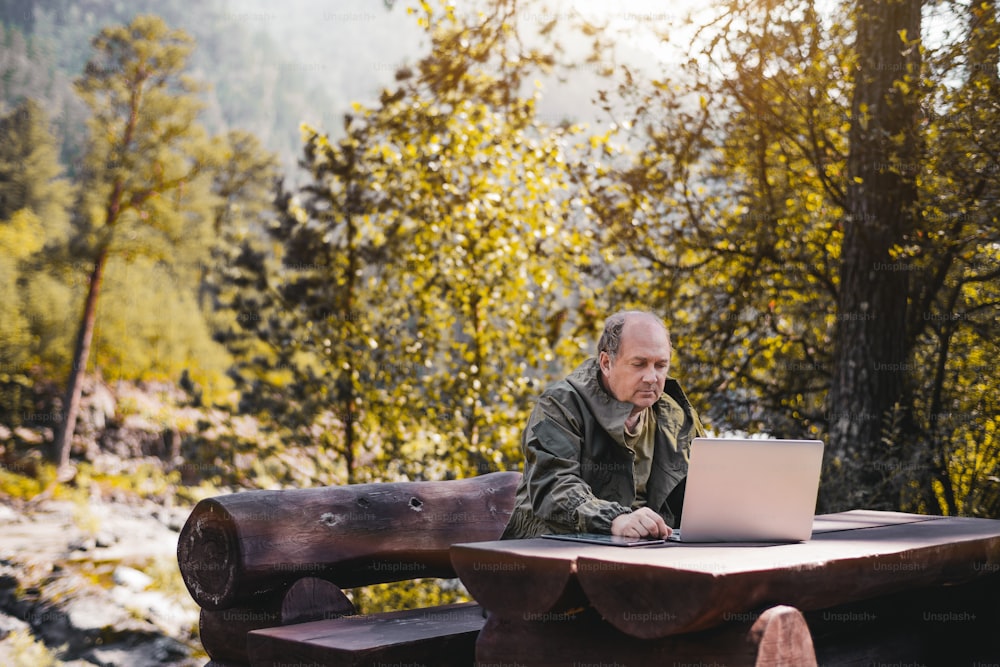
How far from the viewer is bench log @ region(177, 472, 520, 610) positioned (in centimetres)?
352

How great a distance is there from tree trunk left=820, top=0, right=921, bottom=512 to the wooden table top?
9.66ft

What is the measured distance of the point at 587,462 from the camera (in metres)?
3.39

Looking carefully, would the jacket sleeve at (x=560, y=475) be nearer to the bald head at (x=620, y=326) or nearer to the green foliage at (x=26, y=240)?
the bald head at (x=620, y=326)

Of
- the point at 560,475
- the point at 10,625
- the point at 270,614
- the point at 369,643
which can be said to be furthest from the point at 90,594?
the point at 560,475

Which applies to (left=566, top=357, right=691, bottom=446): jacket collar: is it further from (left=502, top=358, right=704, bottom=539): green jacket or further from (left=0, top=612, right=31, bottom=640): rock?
(left=0, top=612, right=31, bottom=640): rock

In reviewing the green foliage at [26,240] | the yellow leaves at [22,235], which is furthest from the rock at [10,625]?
the yellow leaves at [22,235]

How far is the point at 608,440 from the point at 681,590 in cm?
128

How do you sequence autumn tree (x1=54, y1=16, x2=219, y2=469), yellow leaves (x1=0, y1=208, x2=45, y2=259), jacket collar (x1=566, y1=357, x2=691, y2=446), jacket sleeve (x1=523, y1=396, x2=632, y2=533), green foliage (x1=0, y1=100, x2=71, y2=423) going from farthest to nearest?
autumn tree (x1=54, y1=16, x2=219, y2=469) < yellow leaves (x1=0, y1=208, x2=45, y2=259) < green foliage (x1=0, y1=100, x2=71, y2=423) < jacket collar (x1=566, y1=357, x2=691, y2=446) < jacket sleeve (x1=523, y1=396, x2=632, y2=533)

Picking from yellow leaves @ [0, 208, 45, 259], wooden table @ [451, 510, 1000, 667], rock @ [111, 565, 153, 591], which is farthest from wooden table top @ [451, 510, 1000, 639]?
yellow leaves @ [0, 208, 45, 259]

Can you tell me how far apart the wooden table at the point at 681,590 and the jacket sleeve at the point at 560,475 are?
1.08 feet

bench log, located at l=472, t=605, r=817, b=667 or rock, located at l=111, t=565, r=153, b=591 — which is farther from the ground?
bench log, located at l=472, t=605, r=817, b=667

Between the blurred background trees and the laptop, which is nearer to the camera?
the laptop

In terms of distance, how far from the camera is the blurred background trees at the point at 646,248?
5.83m

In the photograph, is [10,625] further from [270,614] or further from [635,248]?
[270,614]
